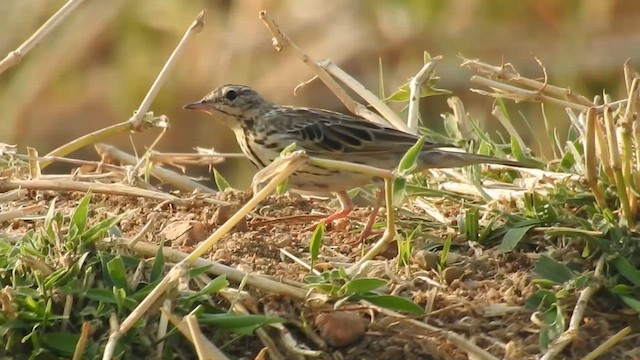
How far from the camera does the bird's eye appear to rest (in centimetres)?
564

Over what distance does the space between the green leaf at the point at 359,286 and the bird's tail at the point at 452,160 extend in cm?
117

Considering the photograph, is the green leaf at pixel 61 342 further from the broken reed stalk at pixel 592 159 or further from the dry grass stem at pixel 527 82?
the dry grass stem at pixel 527 82

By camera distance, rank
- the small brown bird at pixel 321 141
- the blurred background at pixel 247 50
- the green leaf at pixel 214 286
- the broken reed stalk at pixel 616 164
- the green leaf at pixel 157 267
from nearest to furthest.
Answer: the green leaf at pixel 214 286 < the green leaf at pixel 157 267 < the broken reed stalk at pixel 616 164 < the small brown bird at pixel 321 141 < the blurred background at pixel 247 50

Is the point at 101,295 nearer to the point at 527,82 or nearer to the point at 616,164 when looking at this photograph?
the point at 616,164

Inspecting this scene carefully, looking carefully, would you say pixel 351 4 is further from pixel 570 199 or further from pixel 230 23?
pixel 570 199

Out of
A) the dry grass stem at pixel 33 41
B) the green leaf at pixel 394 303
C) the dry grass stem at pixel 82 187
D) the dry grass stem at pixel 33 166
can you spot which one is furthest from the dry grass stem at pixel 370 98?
the green leaf at pixel 394 303

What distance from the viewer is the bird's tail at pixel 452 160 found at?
4832mm

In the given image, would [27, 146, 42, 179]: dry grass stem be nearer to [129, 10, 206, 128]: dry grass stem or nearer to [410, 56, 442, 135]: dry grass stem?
[129, 10, 206, 128]: dry grass stem

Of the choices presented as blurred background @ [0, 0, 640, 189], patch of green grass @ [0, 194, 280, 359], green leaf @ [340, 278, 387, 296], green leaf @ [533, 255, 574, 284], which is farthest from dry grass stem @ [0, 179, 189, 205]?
blurred background @ [0, 0, 640, 189]

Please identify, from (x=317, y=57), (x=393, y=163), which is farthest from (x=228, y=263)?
(x=317, y=57)

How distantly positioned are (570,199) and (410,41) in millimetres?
4299

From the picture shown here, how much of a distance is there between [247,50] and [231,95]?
3101 mm

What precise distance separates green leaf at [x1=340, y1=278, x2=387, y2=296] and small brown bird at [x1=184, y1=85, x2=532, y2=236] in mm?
935

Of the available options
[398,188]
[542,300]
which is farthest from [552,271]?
[398,188]
